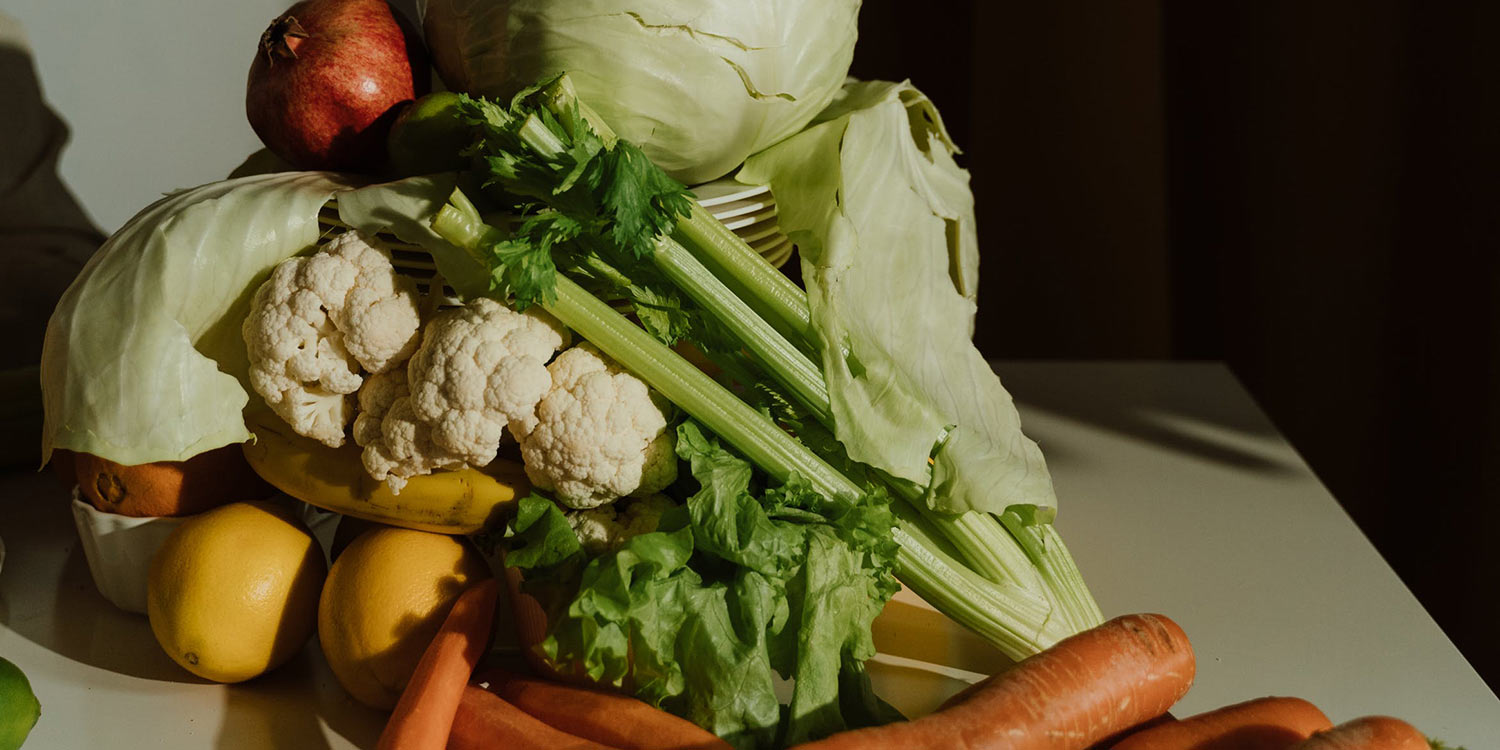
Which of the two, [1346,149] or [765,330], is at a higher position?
[765,330]

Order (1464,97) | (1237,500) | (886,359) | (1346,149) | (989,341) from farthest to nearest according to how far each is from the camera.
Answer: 1. (989,341)
2. (1346,149)
3. (1464,97)
4. (1237,500)
5. (886,359)

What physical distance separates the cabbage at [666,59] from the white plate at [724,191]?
21 millimetres

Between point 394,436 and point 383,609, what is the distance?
14cm

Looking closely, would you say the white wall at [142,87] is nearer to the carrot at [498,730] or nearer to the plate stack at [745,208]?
the plate stack at [745,208]

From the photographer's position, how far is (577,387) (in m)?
0.93

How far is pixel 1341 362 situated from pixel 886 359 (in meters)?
1.42

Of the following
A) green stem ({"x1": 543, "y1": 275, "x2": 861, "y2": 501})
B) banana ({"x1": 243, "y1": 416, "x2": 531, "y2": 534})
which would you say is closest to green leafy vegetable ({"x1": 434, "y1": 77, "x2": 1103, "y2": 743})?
green stem ({"x1": 543, "y1": 275, "x2": 861, "y2": 501})

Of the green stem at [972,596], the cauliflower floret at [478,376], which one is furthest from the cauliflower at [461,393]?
the green stem at [972,596]

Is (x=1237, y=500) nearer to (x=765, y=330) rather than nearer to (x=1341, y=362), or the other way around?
(x=765, y=330)

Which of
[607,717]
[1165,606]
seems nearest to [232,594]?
[607,717]

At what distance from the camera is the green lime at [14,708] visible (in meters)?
0.83

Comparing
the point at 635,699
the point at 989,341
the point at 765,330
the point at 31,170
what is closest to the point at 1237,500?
the point at 765,330

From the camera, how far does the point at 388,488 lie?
3.18 feet

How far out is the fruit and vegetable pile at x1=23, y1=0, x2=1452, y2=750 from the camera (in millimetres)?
875
